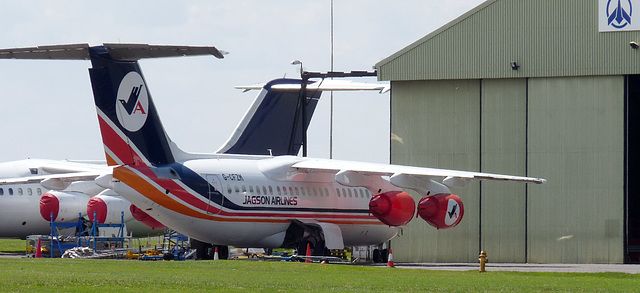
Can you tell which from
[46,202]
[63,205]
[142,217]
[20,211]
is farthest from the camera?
[20,211]

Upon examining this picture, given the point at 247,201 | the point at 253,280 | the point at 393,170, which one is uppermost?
the point at 393,170

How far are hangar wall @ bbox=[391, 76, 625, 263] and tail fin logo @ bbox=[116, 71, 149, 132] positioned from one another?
1238 centimetres

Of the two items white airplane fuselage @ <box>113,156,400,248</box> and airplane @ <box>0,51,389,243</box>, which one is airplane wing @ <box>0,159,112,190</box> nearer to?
airplane @ <box>0,51,389,243</box>

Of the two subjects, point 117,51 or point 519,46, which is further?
point 519,46

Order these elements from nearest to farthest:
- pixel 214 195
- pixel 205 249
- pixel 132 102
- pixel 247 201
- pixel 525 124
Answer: pixel 132 102
pixel 214 195
pixel 247 201
pixel 205 249
pixel 525 124

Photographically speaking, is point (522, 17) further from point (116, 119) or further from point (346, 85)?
point (116, 119)

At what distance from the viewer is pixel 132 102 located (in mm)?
28734

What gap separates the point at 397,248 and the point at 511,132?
6089mm

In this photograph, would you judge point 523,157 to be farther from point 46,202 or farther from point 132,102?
point 46,202

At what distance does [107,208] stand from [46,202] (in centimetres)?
260

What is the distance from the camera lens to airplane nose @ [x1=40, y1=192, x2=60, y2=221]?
4028 centimetres

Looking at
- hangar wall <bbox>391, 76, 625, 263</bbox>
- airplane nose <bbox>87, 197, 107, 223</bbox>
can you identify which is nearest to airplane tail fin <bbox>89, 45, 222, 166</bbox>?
airplane nose <bbox>87, 197, 107, 223</bbox>

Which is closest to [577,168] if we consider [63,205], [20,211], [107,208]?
[107,208]

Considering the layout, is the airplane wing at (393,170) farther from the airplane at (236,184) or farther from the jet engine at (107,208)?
the jet engine at (107,208)
